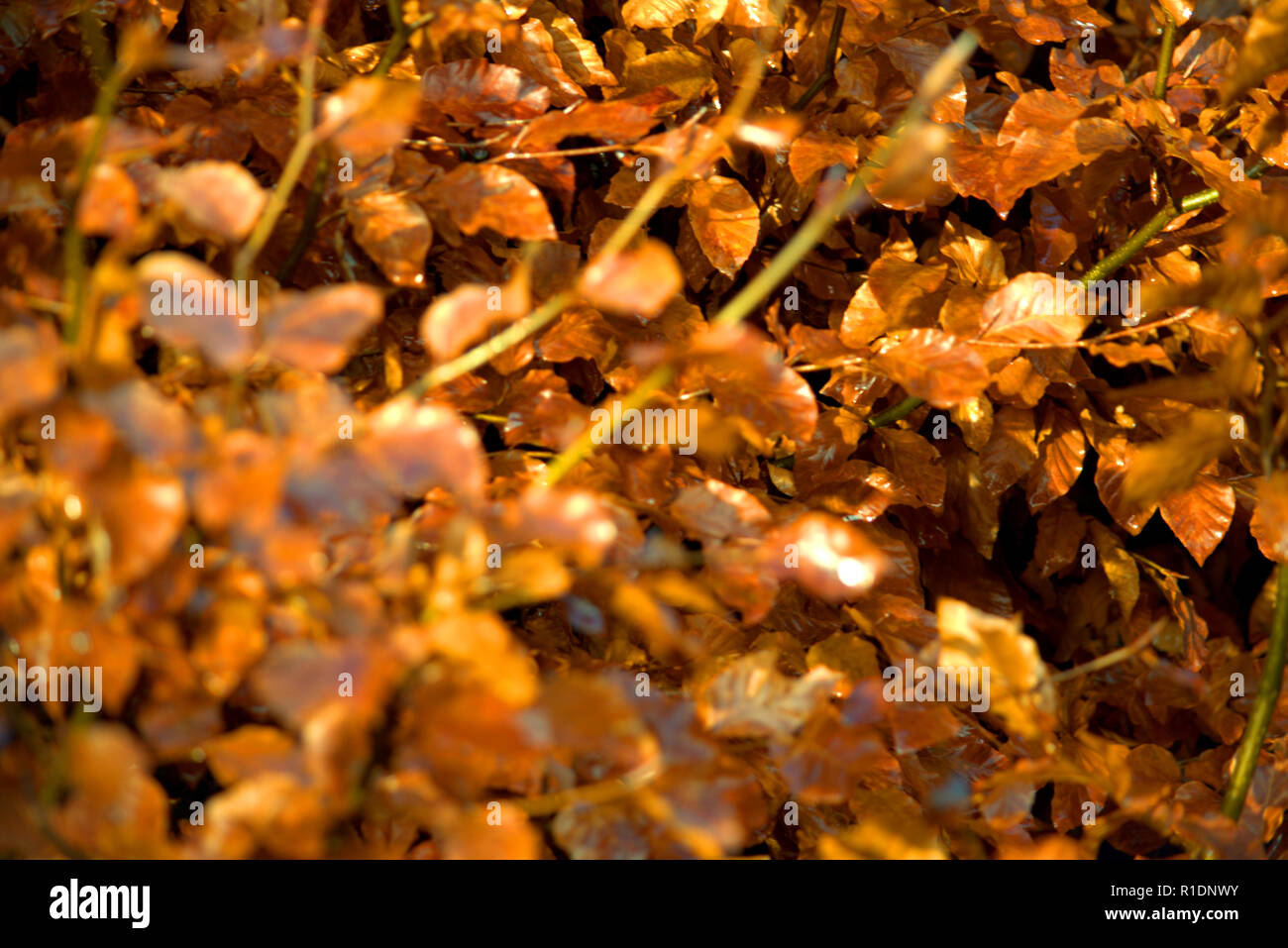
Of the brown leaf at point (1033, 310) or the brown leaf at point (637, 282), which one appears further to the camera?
the brown leaf at point (1033, 310)

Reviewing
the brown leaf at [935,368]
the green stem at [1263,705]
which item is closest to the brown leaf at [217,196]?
the brown leaf at [935,368]

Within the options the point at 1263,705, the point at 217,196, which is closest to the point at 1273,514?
the point at 1263,705

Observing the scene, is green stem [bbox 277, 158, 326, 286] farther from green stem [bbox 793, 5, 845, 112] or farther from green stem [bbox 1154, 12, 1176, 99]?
green stem [bbox 1154, 12, 1176, 99]

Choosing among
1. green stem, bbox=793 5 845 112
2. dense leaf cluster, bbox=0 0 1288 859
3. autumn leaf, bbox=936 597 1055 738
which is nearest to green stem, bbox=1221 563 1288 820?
dense leaf cluster, bbox=0 0 1288 859

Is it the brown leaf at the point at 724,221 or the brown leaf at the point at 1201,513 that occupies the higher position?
the brown leaf at the point at 724,221

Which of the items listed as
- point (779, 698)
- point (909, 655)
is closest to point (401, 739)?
point (779, 698)

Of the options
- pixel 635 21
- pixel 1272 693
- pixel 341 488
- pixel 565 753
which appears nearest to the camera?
pixel 341 488

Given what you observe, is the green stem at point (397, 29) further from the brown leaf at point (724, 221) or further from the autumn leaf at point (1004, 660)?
the autumn leaf at point (1004, 660)
